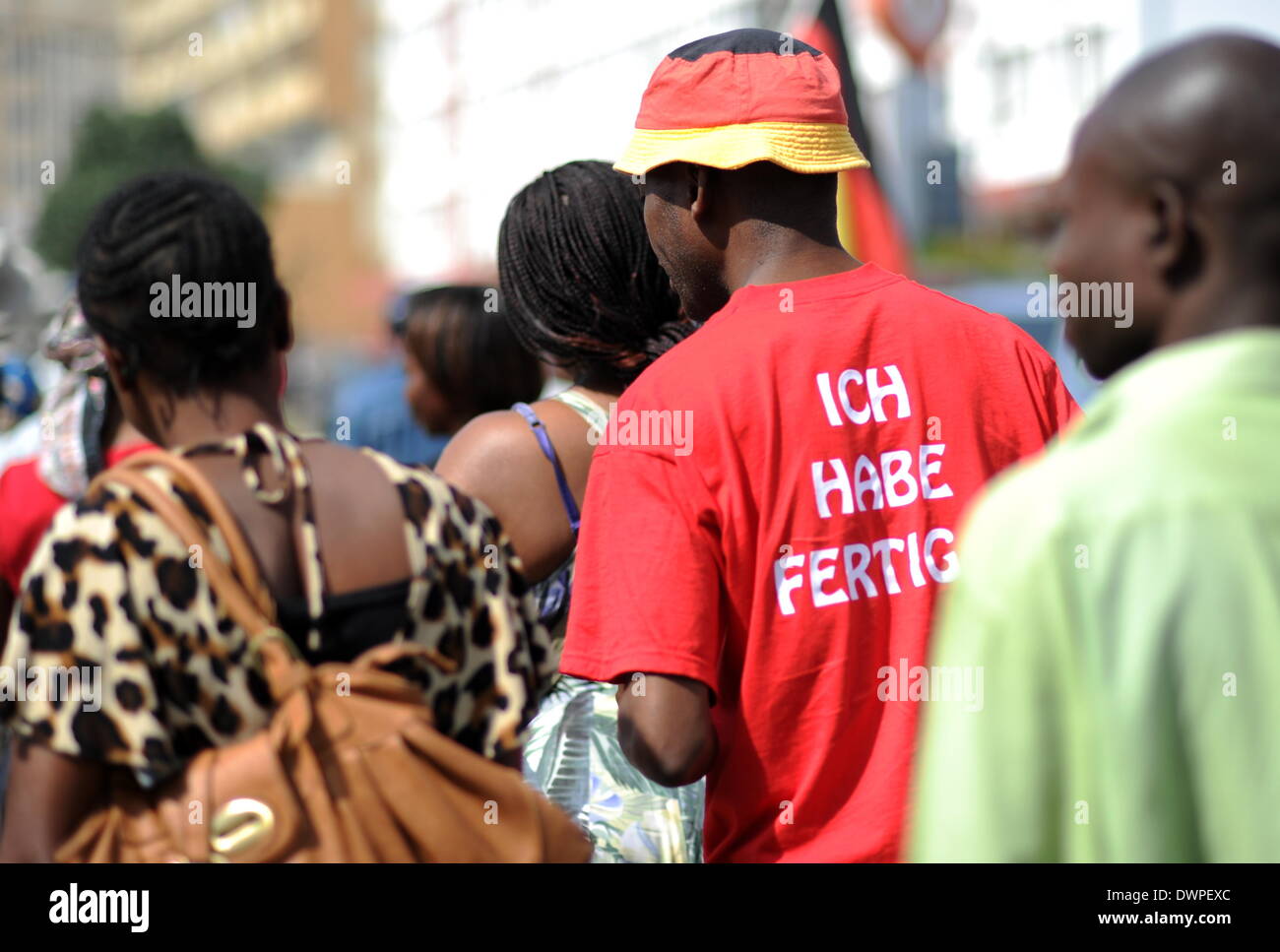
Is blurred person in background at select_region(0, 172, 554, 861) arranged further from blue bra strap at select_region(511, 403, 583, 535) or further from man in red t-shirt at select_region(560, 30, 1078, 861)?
blue bra strap at select_region(511, 403, 583, 535)

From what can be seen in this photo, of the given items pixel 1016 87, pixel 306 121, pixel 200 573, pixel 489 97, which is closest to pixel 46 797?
pixel 200 573

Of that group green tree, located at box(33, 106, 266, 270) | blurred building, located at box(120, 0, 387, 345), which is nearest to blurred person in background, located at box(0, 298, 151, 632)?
green tree, located at box(33, 106, 266, 270)

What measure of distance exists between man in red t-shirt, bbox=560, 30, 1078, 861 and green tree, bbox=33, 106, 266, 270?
→ 101 feet

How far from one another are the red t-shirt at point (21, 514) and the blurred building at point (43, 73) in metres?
98.3

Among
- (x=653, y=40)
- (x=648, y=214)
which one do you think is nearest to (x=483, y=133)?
(x=653, y=40)

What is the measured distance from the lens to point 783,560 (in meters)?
2.15

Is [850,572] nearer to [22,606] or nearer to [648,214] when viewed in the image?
[648,214]

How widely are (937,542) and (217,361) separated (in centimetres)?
102

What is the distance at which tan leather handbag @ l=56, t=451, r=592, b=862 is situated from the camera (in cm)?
186

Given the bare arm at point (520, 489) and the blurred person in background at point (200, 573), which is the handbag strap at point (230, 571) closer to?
the blurred person in background at point (200, 573)

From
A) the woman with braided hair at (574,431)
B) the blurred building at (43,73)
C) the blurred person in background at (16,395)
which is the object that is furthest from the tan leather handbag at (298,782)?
the blurred building at (43,73)

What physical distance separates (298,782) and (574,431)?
1.09 metres

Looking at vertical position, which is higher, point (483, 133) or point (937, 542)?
point (483, 133)

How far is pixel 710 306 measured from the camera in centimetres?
250
